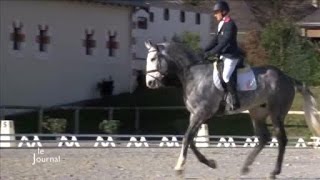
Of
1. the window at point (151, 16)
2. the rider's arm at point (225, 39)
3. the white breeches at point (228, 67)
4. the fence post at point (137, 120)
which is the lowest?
the fence post at point (137, 120)

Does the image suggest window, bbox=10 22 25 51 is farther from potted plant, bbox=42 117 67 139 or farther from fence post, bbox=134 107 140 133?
potted plant, bbox=42 117 67 139

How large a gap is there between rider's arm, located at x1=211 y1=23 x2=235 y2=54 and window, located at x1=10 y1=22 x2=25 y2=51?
3120 cm

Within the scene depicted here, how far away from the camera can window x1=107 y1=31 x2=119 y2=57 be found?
5650cm

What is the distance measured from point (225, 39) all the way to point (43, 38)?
33.6 m

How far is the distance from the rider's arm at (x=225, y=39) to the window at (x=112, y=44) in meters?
38.2

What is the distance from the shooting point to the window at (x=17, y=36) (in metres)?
48.8

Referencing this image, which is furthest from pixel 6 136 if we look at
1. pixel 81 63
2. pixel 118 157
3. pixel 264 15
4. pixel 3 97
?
pixel 264 15

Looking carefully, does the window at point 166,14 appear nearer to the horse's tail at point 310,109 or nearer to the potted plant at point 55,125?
the potted plant at point 55,125

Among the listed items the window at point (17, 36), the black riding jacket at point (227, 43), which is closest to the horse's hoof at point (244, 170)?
the black riding jacket at point (227, 43)

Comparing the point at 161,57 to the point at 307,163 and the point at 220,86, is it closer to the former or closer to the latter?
the point at 220,86

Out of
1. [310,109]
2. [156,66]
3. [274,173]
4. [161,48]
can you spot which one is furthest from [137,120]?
[274,173]

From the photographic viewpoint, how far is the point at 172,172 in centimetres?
1903

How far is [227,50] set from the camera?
1823 cm

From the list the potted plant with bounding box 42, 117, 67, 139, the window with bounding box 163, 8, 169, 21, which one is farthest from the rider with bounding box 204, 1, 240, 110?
the window with bounding box 163, 8, 169, 21
